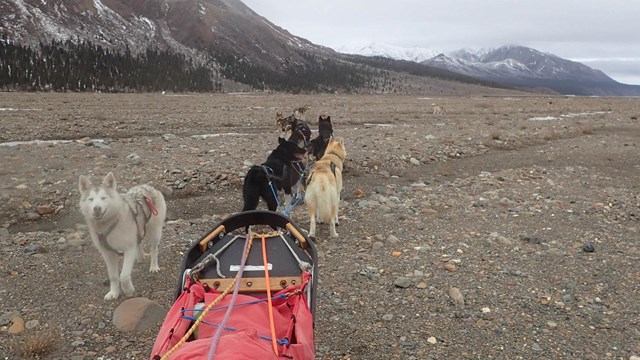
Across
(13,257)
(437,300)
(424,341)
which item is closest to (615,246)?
(437,300)

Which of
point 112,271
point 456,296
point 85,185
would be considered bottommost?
point 456,296

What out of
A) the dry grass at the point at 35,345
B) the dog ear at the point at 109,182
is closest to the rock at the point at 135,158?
the dog ear at the point at 109,182

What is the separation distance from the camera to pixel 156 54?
98750mm

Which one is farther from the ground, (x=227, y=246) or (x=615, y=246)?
(x=227, y=246)

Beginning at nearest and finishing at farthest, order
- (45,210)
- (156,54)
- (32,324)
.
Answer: (32,324)
(45,210)
(156,54)

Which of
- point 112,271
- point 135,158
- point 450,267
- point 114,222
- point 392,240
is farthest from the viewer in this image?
point 135,158

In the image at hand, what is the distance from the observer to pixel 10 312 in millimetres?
4789

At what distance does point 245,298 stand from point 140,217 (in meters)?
3.14

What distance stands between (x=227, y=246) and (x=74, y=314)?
2.39m

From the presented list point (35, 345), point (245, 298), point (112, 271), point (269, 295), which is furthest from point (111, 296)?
point (269, 295)

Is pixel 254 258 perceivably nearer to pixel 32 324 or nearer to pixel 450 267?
pixel 32 324

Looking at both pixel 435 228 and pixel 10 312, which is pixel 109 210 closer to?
pixel 10 312

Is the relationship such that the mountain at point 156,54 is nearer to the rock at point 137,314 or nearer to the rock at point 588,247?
the rock at point 137,314

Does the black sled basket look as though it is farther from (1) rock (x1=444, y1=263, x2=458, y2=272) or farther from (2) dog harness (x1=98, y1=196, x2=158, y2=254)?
(1) rock (x1=444, y1=263, x2=458, y2=272)
